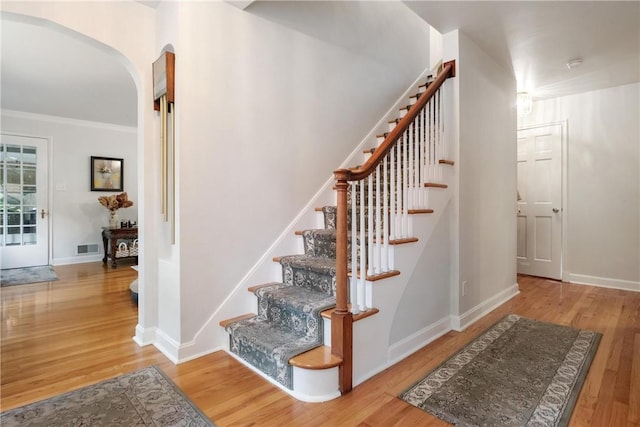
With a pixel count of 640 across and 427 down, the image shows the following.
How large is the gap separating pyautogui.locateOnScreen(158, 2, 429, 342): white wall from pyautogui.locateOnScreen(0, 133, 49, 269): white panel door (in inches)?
177

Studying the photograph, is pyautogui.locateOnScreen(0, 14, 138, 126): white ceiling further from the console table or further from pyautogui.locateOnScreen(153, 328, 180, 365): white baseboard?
pyautogui.locateOnScreen(153, 328, 180, 365): white baseboard

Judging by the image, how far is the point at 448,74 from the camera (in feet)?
8.90

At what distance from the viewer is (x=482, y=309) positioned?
119 inches

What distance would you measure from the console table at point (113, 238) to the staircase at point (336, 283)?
3828 mm

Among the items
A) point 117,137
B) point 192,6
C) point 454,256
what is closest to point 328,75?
point 192,6

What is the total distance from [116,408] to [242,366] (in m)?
0.68

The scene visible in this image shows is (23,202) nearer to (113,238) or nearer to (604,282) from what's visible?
(113,238)

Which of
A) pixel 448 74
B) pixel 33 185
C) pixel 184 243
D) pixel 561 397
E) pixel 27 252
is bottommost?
pixel 561 397

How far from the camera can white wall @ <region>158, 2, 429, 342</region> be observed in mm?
2158

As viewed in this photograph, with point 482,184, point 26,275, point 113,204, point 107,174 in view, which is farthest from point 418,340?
point 107,174

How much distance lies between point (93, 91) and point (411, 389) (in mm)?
4835

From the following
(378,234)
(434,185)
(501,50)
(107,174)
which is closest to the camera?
(378,234)

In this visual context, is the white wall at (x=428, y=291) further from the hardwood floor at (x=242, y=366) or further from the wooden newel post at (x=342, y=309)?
the wooden newel post at (x=342, y=309)

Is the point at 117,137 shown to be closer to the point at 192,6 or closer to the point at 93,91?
the point at 93,91
